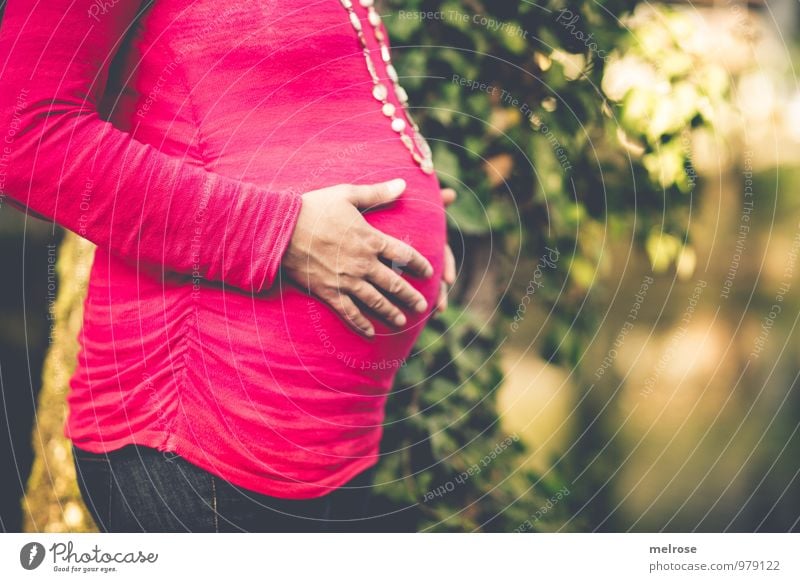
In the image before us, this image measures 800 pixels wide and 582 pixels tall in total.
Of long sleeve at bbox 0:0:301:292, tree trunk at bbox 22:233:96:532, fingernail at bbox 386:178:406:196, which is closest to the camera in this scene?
long sleeve at bbox 0:0:301:292

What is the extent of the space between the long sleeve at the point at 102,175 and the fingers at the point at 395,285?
0.10 metres

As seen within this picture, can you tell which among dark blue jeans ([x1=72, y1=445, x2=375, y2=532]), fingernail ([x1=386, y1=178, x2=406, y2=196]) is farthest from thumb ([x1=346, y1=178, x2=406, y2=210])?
dark blue jeans ([x1=72, y1=445, x2=375, y2=532])

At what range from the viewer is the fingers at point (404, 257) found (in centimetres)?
71

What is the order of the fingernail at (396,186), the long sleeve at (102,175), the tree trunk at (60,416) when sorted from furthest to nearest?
the tree trunk at (60,416) < the fingernail at (396,186) < the long sleeve at (102,175)

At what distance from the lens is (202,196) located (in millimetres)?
641

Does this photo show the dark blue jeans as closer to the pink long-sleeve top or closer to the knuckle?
the pink long-sleeve top

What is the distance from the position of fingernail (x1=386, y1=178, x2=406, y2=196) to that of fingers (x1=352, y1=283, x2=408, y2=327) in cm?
10

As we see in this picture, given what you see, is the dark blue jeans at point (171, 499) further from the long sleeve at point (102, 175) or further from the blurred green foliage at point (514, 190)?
the blurred green foliage at point (514, 190)

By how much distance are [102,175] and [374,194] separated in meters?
0.25

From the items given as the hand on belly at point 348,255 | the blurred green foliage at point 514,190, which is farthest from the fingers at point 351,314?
the blurred green foliage at point 514,190

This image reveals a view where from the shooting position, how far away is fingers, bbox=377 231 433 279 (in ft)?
2.32

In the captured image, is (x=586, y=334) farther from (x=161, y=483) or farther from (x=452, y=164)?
(x=161, y=483)

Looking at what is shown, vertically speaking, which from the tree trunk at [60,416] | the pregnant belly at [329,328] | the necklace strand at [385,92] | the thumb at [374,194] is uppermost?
the necklace strand at [385,92]
